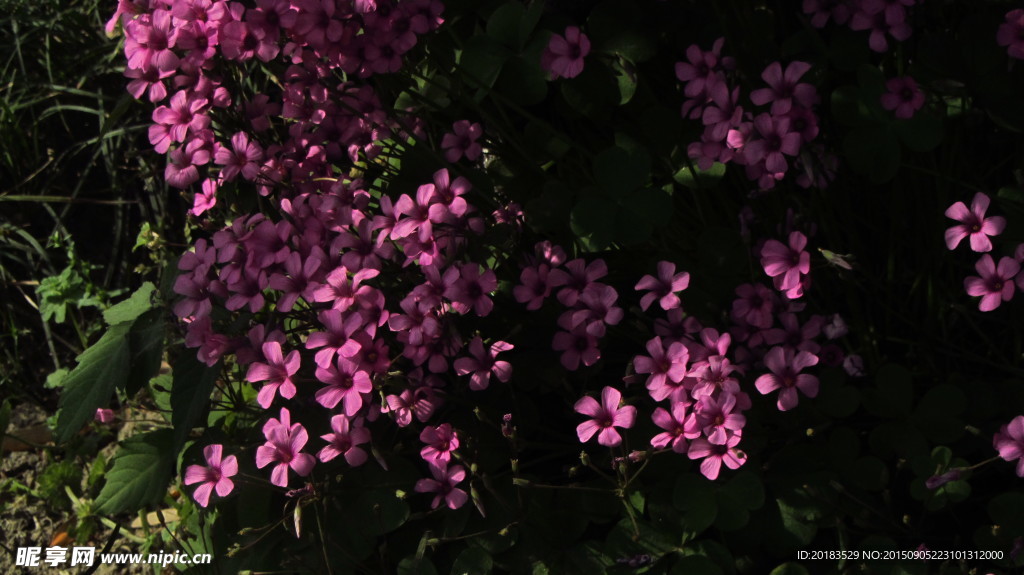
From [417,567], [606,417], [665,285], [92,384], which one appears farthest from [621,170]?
[92,384]

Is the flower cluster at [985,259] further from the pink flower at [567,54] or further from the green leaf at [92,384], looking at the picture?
the green leaf at [92,384]

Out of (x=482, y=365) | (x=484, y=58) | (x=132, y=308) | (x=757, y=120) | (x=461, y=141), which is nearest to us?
(x=757, y=120)

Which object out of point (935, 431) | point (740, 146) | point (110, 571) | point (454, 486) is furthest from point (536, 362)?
point (110, 571)

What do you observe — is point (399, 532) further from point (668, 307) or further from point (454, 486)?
point (668, 307)

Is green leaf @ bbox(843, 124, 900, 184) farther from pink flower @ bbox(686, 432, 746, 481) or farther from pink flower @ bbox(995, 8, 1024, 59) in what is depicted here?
pink flower @ bbox(686, 432, 746, 481)

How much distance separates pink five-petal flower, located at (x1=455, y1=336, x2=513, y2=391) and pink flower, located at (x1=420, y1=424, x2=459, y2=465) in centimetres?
9

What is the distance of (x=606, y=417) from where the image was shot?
172cm

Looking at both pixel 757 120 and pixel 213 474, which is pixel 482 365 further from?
pixel 757 120

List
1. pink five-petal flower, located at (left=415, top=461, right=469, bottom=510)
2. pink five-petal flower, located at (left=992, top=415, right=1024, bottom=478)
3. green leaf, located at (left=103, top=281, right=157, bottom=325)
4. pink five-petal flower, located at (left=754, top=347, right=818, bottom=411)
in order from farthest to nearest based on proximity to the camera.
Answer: green leaf, located at (left=103, top=281, right=157, bottom=325), pink five-petal flower, located at (left=415, top=461, right=469, bottom=510), pink five-petal flower, located at (left=754, top=347, right=818, bottom=411), pink five-petal flower, located at (left=992, top=415, right=1024, bottom=478)

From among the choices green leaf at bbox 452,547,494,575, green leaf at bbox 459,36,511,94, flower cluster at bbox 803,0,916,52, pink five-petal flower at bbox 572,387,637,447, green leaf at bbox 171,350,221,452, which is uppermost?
flower cluster at bbox 803,0,916,52

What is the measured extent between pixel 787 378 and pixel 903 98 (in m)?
0.53

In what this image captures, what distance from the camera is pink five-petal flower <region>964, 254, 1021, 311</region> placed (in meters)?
1.65

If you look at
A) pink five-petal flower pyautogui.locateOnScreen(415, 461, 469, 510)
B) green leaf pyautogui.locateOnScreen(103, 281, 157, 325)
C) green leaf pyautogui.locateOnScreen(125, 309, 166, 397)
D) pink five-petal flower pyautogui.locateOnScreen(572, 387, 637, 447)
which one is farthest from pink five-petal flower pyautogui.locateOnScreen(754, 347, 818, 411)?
green leaf pyautogui.locateOnScreen(103, 281, 157, 325)

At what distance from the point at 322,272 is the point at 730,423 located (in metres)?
0.76
